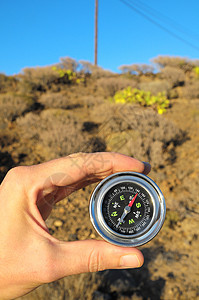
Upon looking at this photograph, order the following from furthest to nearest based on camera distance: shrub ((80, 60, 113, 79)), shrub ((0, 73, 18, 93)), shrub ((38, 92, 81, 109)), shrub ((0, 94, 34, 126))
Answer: shrub ((80, 60, 113, 79))
shrub ((0, 73, 18, 93))
shrub ((38, 92, 81, 109))
shrub ((0, 94, 34, 126))

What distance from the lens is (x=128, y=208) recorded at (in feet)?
6.66

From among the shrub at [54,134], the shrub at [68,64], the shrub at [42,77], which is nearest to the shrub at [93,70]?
the shrub at [68,64]

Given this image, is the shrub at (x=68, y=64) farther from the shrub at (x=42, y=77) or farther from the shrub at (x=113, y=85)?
the shrub at (x=113, y=85)

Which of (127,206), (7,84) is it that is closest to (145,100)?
(127,206)

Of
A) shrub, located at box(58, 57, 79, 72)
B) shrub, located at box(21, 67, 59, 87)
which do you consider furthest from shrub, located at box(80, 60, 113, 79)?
shrub, located at box(21, 67, 59, 87)

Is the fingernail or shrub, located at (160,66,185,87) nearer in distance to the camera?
the fingernail

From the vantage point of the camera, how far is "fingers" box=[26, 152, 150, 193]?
2.03 meters

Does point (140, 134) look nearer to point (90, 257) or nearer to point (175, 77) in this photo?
point (90, 257)

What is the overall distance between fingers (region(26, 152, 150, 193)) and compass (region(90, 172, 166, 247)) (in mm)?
170

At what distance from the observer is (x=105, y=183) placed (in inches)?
84.2

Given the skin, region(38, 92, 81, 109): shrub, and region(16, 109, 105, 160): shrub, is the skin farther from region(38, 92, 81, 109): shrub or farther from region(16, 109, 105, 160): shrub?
region(38, 92, 81, 109): shrub

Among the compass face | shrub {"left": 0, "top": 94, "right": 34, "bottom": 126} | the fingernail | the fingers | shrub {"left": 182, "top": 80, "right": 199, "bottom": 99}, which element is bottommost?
the fingernail

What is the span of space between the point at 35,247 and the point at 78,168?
773 millimetres

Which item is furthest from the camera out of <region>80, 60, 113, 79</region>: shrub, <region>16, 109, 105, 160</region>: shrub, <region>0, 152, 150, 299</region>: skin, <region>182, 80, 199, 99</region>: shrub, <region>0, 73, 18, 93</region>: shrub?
<region>80, 60, 113, 79</region>: shrub
